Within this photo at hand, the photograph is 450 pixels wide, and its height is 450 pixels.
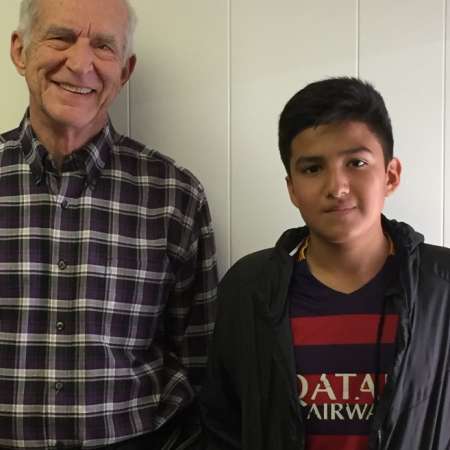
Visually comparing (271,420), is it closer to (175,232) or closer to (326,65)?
(175,232)

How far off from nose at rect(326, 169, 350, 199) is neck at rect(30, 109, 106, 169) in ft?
1.76

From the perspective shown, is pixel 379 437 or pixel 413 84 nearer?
pixel 379 437

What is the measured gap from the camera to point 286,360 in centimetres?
97

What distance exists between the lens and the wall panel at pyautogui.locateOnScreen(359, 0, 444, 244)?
1.25 meters

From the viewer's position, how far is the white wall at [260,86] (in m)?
1.26

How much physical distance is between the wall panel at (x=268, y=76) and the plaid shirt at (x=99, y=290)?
112mm

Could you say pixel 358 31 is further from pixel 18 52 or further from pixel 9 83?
pixel 9 83

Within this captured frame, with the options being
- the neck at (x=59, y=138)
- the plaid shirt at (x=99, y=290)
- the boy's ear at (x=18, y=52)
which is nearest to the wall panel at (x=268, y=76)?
the plaid shirt at (x=99, y=290)

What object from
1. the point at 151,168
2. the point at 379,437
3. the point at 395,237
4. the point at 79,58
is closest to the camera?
the point at 379,437

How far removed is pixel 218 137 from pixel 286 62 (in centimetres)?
21

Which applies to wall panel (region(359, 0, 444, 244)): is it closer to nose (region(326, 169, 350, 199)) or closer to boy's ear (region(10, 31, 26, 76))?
nose (region(326, 169, 350, 199))

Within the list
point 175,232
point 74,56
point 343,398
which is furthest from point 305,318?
point 74,56

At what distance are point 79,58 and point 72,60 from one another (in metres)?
0.01

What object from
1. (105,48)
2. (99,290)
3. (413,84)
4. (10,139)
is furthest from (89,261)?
(413,84)
